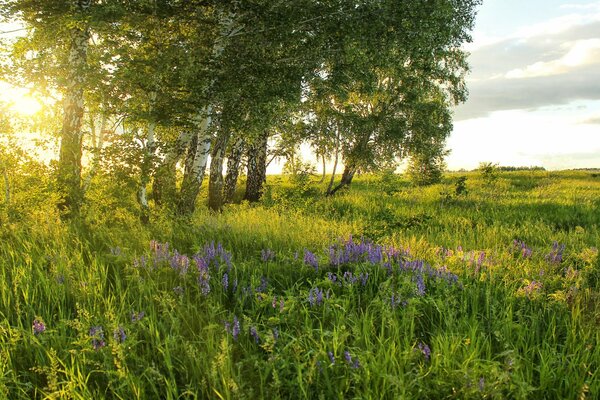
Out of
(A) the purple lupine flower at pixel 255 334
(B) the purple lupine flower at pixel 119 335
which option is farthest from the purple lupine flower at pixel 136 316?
(A) the purple lupine flower at pixel 255 334

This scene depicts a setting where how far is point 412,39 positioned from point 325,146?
9015 millimetres

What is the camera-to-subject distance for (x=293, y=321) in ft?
10.9

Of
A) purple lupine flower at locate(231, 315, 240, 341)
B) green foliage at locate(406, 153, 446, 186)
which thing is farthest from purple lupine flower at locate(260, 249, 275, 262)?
green foliage at locate(406, 153, 446, 186)

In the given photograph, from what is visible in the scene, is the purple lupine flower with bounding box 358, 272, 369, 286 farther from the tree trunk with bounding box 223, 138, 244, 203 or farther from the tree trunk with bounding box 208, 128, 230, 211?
the tree trunk with bounding box 223, 138, 244, 203

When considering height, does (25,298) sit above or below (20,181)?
below

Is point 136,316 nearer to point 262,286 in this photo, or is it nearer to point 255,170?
point 262,286

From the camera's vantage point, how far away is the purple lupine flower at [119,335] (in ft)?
9.40

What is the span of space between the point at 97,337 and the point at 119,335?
0.73 feet

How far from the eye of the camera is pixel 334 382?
8.29 ft

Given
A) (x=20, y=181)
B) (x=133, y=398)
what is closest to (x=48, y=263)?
(x=133, y=398)

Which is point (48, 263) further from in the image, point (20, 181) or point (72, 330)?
point (20, 181)

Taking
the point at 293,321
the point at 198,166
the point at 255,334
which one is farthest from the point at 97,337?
the point at 198,166

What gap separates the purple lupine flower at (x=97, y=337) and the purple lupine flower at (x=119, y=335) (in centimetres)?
9

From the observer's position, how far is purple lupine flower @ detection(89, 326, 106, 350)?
286 centimetres
